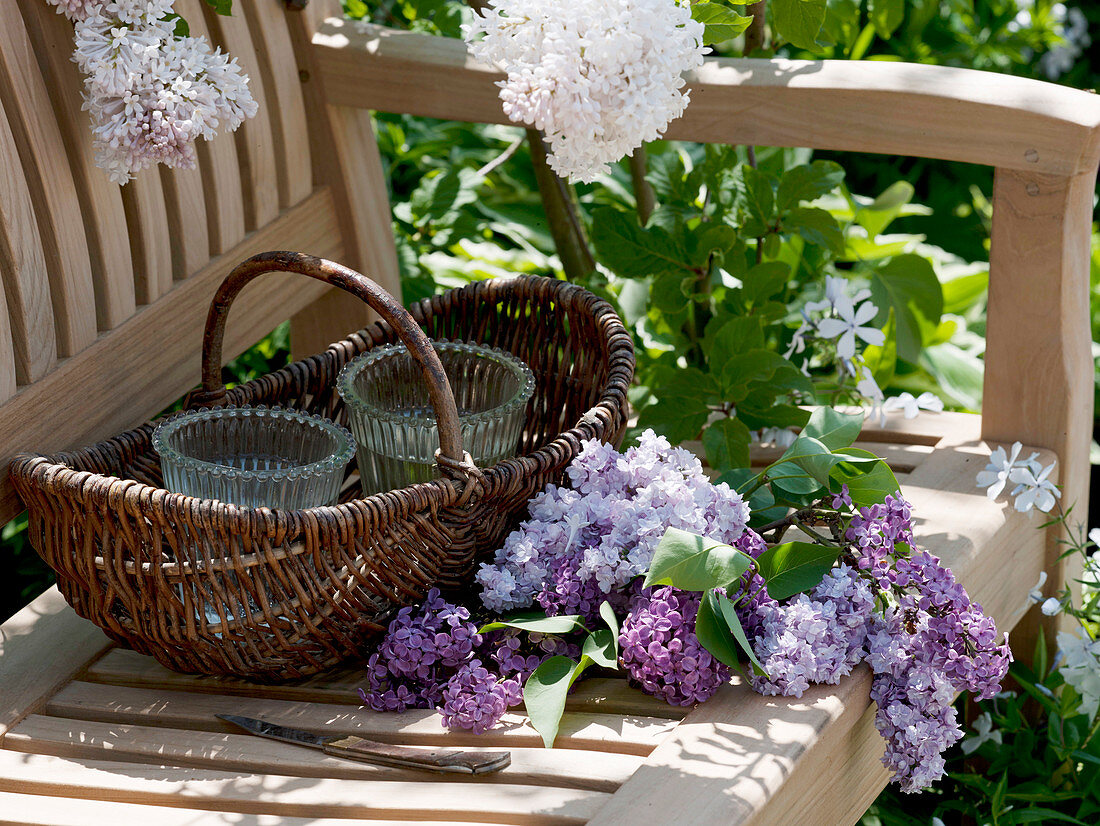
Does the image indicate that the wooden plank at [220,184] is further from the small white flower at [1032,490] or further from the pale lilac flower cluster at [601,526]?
the small white flower at [1032,490]

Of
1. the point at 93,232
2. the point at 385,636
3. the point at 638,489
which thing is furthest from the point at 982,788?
the point at 93,232

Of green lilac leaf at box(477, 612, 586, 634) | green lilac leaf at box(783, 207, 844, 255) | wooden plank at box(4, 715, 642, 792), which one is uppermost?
green lilac leaf at box(783, 207, 844, 255)

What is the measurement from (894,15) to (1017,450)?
626 mm

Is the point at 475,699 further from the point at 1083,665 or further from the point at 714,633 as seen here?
the point at 1083,665

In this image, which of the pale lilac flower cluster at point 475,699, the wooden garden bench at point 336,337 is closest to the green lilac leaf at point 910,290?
the wooden garden bench at point 336,337

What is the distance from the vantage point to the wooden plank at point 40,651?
43.1 inches

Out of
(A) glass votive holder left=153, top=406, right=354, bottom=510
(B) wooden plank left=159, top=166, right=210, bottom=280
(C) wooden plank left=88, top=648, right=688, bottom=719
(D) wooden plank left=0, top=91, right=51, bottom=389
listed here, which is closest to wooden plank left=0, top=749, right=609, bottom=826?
(C) wooden plank left=88, top=648, right=688, bottom=719

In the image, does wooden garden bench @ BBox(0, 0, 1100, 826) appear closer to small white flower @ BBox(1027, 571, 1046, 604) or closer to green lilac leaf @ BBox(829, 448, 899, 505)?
small white flower @ BBox(1027, 571, 1046, 604)

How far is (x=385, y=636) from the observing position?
109 cm

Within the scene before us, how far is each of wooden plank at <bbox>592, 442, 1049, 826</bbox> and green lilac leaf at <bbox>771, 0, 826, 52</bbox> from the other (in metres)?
0.53

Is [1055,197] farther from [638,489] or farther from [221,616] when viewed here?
[221,616]

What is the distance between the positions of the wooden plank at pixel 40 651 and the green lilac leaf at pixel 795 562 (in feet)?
2.10

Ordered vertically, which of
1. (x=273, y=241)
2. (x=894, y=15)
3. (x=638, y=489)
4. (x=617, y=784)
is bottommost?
(x=617, y=784)

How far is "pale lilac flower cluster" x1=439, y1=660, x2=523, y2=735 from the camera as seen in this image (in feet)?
3.26
